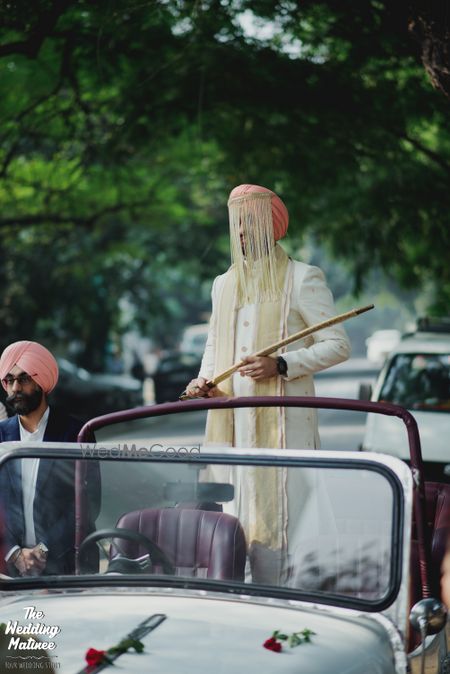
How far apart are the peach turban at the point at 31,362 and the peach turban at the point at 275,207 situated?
1.03 m

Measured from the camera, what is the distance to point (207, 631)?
275 cm

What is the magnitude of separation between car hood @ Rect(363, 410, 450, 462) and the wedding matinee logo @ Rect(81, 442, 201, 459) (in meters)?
5.77

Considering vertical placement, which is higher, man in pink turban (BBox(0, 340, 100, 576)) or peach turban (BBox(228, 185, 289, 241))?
peach turban (BBox(228, 185, 289, 241))

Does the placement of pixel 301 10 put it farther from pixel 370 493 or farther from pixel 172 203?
pixel 172 203

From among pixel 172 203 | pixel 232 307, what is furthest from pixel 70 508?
pixel 172 203

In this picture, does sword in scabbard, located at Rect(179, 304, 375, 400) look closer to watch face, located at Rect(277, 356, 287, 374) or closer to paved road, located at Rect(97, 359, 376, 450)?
watch face, located at Rect(277, 356, 287, 374)

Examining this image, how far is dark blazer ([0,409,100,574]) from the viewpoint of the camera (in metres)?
3.28

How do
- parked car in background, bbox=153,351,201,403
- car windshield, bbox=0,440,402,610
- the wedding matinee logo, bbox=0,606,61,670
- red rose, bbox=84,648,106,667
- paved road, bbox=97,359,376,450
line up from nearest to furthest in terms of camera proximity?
red rose, bbox=84,648,106,667, the wedding matinee logo, bbox=0,606,61,670, car windshield, bbox=0,440,402,610, paved road, bbox=97,359,376,450, parked car in background, bbox=153,351,201,403

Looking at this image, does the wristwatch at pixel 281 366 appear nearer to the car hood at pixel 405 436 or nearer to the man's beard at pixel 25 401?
the man's beard at pixel 25 401

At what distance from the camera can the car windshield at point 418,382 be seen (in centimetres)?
954

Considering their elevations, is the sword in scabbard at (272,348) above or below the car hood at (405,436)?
above

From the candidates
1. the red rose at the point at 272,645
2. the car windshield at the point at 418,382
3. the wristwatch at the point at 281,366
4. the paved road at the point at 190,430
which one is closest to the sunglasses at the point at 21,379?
the wristwatch at the point at 281,366

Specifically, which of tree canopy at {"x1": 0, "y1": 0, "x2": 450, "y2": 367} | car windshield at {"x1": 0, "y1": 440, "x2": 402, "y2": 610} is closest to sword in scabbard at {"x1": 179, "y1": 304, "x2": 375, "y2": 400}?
car windshield at {"x1": 0, "y1": 440, "x2": 402, "y2": 610}

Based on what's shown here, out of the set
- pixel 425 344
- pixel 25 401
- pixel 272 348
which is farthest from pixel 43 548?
pixel 425 344
